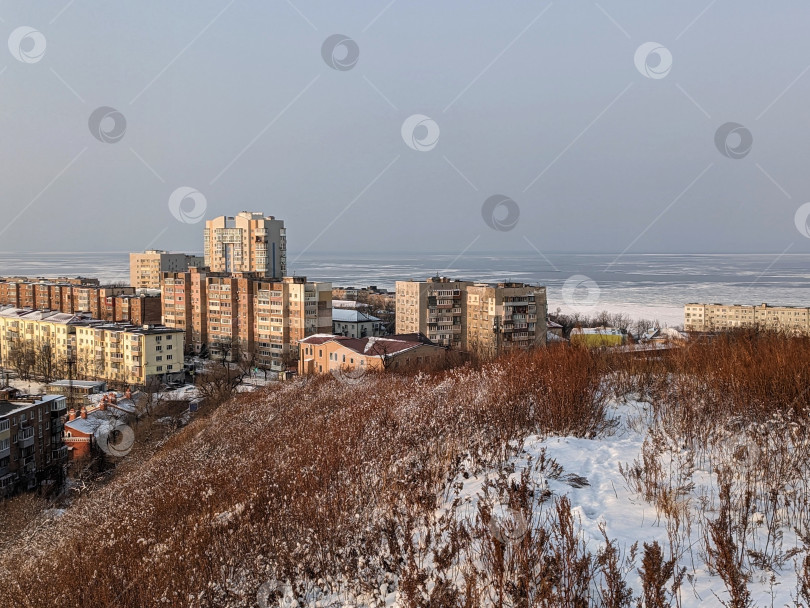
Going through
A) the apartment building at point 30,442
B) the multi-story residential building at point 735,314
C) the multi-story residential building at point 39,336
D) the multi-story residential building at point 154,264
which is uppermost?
the multi-story residential building at point 154,264

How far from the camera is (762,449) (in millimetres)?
4301

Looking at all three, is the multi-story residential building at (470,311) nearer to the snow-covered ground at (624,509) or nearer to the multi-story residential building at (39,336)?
the multi-story residential building at (39,336)

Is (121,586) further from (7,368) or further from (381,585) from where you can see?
(7,368)

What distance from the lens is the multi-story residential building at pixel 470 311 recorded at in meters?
39.1

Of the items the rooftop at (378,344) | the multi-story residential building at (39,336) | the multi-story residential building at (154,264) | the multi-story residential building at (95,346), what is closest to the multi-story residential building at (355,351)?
the rooftop at (378,344)

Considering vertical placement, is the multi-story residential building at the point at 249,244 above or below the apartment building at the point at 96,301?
above

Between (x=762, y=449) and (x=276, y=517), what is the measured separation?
352 cm

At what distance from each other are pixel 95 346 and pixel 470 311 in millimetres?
27045

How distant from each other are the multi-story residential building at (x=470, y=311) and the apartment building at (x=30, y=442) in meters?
21.9

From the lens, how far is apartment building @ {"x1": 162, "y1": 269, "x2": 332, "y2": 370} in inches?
1777

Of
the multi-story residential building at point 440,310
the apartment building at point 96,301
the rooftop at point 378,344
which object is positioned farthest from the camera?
the apartment building at point 96,301

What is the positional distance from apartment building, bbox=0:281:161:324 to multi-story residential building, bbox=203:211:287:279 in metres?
13.0

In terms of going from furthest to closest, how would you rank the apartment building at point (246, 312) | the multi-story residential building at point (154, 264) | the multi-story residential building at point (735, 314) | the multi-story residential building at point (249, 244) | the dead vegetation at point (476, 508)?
the multi-story residential building at point (154, 264) → the multi-story residential building at point (249, 244) → the apartment building at point (246, 312) → the multi-story residential building at point (735, 314) → the dead vegetation at point (476, 508)

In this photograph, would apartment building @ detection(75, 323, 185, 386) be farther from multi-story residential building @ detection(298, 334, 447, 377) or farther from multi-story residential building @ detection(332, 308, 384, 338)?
multi-story residential building @ detection(332, 308, 384, 338)
